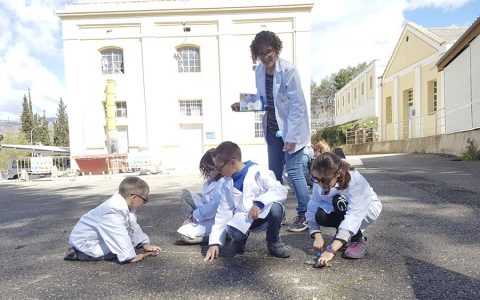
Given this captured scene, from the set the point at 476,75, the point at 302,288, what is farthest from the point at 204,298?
the point at 476,75

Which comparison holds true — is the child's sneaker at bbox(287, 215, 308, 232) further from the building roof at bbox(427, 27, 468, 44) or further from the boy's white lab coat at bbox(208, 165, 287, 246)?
the building roof at bbox(427, 27, 468, 44)

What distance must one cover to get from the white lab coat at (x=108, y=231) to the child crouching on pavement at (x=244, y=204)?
621 millimetres

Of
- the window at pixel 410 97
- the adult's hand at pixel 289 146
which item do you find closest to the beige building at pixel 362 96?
the window at pixel 410 97

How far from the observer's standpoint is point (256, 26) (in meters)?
20.7

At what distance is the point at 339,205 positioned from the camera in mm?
2682

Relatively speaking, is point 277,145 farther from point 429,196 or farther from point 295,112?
point 429,196

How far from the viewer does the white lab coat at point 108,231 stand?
275 centimetres

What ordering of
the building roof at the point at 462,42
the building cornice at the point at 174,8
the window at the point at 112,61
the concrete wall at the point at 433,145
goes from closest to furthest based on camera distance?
the building roof at the point at 462,42
the concrete wall at the point at 433,145
the building cornice at the point at 174,8
the window at the point at 112,61

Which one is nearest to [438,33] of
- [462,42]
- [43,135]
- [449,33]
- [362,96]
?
[449,33]

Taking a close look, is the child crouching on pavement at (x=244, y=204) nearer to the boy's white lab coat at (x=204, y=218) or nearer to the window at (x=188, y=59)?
the boy's white lab coat at (x=204, y=218)

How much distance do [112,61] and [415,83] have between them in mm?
16581

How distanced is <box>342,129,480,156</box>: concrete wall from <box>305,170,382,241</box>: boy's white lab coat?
9171 mm

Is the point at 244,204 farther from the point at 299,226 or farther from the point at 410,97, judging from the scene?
the point at 410,97

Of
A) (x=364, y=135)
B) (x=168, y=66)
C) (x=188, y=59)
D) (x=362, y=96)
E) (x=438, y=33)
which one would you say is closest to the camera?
(x=438, y=33)
